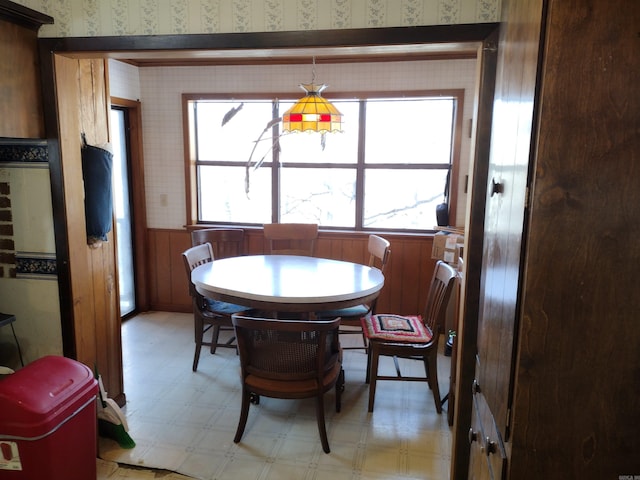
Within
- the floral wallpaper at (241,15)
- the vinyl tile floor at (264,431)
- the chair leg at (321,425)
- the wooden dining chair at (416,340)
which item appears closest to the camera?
the floral wallpaper at (241,15)

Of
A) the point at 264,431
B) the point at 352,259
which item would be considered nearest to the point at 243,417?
the point at 264,431

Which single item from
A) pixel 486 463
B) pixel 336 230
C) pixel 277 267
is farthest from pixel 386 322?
pixel 486 463

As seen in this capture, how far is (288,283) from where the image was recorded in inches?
115

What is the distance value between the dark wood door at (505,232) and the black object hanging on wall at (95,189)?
6.43 feet

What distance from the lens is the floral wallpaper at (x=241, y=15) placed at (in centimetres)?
176

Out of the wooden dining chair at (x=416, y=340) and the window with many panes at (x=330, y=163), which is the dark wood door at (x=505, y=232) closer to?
the wooden dining chair at (x=416, y=340)

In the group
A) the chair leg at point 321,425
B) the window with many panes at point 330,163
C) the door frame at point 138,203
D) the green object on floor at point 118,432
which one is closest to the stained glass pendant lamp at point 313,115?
the window with many panes at point 330,163

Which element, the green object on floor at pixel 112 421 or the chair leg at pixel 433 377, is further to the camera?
the chair leg at pixel 433 377

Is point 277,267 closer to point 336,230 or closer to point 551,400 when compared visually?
point 336,230

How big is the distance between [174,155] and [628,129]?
4.23m

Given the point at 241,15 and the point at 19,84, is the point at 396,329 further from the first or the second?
the point at 19,84

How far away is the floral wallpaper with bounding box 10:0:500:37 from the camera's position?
5.77 ft

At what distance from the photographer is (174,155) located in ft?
14.9

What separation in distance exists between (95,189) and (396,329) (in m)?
1.96
